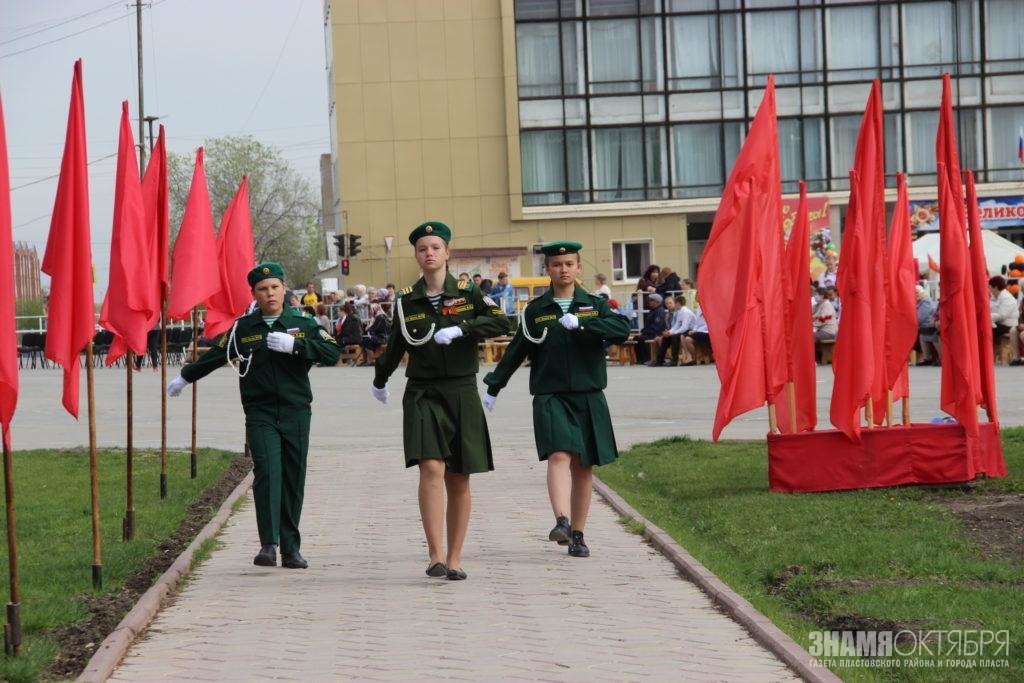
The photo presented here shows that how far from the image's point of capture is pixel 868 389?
12.5m

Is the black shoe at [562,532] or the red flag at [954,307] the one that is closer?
the black shoe at [562,532]

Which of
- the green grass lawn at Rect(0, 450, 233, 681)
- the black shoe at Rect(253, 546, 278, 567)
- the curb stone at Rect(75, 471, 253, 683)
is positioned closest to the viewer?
the curb stone at Rect(75, 471, 253, 683)

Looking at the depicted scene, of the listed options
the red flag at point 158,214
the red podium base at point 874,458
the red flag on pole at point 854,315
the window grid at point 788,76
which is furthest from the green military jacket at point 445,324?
the window grid at point 788,76

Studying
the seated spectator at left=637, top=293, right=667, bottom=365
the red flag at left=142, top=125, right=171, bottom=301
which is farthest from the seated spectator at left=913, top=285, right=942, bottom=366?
the red flag at left=142, top=125, right=171, bottom=301

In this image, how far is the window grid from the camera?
51.8 metres

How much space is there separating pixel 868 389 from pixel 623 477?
3.03m

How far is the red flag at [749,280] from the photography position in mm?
12539

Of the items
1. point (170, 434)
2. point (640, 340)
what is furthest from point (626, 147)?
point (170, 434)

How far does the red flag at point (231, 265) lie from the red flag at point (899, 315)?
227 inches

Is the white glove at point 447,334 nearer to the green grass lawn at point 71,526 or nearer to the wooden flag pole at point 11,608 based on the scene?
the green grass lawn at point 71,526

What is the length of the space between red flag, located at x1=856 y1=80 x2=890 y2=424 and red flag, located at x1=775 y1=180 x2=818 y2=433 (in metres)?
0.41

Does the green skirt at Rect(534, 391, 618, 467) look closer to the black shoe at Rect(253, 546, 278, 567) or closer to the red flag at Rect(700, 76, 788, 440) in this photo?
the black shoe at Rect(253, 546, 278, 567)

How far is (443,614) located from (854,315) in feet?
18.5

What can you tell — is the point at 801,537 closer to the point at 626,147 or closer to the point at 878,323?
the point at 878,323
